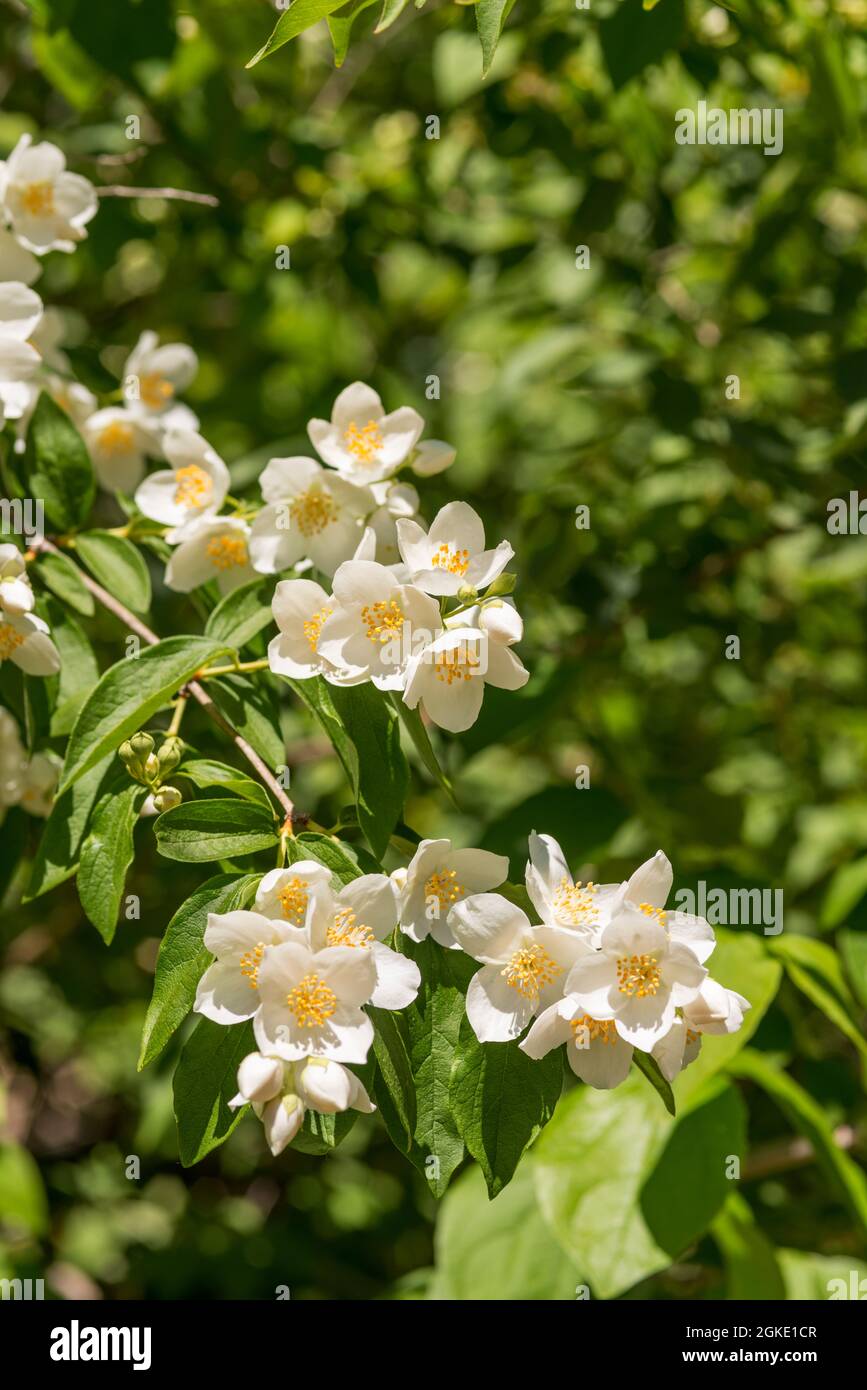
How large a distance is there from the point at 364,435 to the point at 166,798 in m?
0.51

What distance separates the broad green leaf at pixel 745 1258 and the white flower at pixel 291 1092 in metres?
1.00

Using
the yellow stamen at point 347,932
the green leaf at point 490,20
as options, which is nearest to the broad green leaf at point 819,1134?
the yellow stamen at point 347,932

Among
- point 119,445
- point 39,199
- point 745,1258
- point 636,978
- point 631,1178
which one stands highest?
point 39,199

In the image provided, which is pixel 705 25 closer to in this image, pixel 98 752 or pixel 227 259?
pixel 227 259

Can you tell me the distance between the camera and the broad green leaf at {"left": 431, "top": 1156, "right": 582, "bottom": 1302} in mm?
1934

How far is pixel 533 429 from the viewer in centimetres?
356

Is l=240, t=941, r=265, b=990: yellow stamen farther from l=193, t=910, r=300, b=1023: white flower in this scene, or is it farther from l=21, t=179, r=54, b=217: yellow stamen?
l=21, t=179, r=54, b=217: yellow stamen

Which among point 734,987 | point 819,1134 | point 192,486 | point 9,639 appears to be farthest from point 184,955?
point 819,1134


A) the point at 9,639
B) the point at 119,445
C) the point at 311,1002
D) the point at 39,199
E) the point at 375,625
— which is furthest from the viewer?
the point at 119,445

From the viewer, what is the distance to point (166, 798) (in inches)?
48.4

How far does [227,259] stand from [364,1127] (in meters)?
1.97

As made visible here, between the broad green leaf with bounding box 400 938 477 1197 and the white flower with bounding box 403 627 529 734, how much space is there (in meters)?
0.22

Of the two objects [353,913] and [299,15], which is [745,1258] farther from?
[299,15]

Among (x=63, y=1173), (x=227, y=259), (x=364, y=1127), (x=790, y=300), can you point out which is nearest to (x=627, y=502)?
(x=790, y=300)
